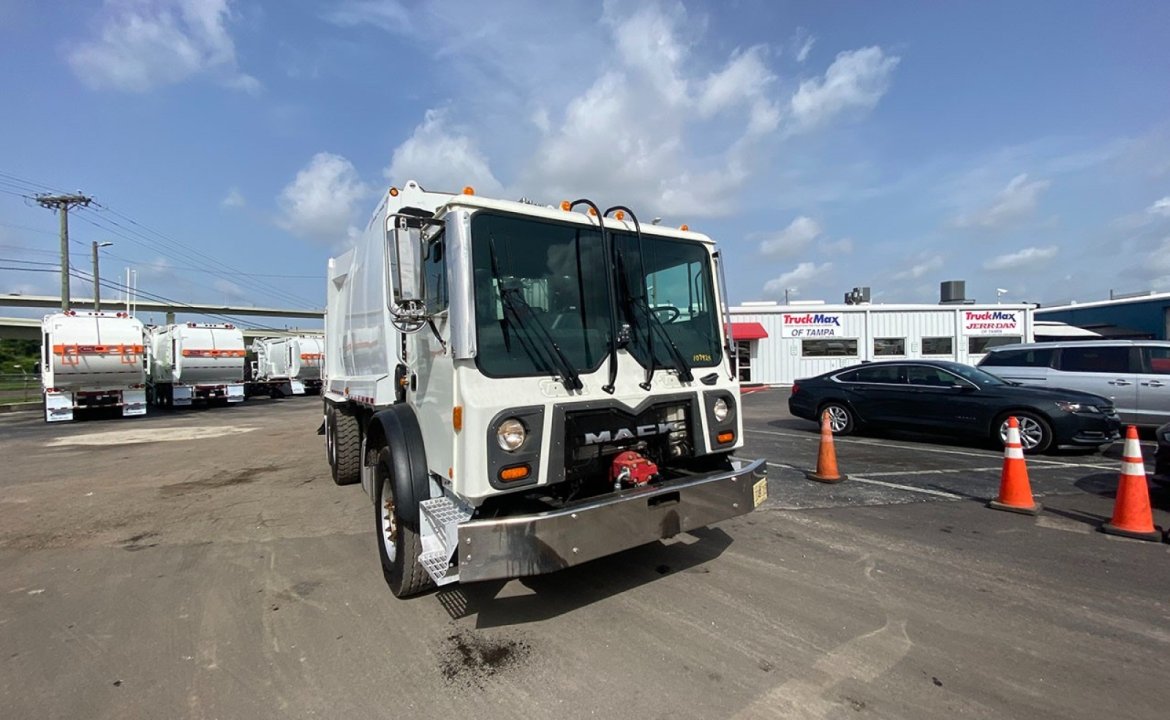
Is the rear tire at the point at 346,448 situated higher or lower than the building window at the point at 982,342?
lower

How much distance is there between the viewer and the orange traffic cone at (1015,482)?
5.39m

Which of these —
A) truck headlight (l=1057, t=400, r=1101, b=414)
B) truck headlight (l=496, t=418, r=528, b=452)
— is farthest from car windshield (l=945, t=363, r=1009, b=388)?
truck headlight (l=496, t=418, r=528, b=452)

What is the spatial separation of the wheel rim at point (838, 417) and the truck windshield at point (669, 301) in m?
7.04

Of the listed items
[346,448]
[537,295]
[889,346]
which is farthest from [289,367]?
[537,295]

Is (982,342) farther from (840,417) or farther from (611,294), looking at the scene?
(611,294)

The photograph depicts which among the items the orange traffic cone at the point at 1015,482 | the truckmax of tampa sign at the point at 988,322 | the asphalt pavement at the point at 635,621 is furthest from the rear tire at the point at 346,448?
the truckmax of tampa sign at the point at 988,322

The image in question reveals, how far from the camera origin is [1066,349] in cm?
1029

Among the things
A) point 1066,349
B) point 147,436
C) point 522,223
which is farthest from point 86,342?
point 1066,349

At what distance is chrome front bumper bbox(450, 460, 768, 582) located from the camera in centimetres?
296

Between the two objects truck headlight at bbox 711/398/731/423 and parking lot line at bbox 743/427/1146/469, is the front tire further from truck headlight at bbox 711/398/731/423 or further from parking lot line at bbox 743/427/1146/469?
parking lot line at bbox 743/427/1146/469

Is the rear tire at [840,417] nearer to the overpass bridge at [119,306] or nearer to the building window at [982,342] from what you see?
the building window at [982,342]

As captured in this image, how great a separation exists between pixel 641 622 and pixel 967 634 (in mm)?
1860

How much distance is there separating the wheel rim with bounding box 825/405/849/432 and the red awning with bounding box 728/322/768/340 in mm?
13480

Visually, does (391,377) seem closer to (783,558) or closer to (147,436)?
(783,558)
